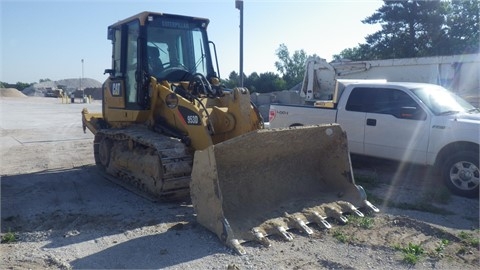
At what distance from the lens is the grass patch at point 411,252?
459 centimetres

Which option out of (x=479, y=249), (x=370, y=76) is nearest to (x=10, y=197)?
(x=479, y=249)

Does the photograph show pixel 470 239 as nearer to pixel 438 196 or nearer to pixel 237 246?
pixel 438 196

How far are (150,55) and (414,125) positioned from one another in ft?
16.1

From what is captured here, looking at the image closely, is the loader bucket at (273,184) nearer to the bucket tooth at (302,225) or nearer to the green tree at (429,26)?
the bucket tooth at (302,225)

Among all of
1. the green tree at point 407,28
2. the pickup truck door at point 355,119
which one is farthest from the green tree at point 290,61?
the pickup truck door at point 355,119

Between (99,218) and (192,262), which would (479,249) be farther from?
(99,218)

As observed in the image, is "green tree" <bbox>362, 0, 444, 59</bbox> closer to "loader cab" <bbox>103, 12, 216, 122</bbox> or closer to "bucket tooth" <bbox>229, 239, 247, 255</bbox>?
"loader cab" <bbox>103, 12, 216, 122</bbox>

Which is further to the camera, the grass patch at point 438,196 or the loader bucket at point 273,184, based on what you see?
the grass patch at point 438,196

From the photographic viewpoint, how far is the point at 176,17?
26.5 feet

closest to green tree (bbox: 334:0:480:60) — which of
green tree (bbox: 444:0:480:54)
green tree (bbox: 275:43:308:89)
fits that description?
green tree (bbox: 444:0:480:54)

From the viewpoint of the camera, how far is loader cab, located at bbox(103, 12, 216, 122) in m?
7.72

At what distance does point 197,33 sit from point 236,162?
11.4 feet

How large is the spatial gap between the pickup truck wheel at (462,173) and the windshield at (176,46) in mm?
4590

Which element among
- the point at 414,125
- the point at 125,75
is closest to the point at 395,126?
the point at 414,125
